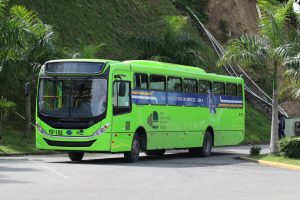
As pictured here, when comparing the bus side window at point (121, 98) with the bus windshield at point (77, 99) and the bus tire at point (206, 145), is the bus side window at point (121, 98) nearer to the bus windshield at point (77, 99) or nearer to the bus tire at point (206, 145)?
the bus windshield at point (77, 99)

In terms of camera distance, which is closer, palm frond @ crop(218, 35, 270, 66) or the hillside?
palm frond @ crop(218, 35, 270, 66)

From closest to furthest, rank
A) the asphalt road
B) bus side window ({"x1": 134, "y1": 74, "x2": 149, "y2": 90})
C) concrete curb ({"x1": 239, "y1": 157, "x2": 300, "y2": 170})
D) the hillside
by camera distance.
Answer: the asphalt road < concrete curb ({"x1": 239, "y1": 157, "x2": 300, "y2": 170}) < bus side window ({"x1": 134, "y1": 74, "x2": 149, "y2": 90}) < the hillside

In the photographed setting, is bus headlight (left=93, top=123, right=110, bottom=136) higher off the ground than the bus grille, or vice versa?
bus headlight (left=93, top=123, right=110, bottom=136)

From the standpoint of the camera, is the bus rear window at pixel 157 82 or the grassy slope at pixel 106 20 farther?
the grassy slope at pixel 106 20

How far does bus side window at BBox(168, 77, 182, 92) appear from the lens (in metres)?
28.0

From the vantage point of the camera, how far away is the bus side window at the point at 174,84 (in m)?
28.0

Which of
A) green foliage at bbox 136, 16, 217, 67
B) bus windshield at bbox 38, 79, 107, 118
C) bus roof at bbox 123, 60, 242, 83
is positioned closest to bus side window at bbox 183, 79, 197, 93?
bus roof at bbox 123, 60, 242, 83

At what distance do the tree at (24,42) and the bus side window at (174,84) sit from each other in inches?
261

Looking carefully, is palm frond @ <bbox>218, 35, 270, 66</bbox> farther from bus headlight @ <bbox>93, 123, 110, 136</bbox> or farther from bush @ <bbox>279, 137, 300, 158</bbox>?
bus headlight @ <bbox>93, 123, 110, 136</bbox>

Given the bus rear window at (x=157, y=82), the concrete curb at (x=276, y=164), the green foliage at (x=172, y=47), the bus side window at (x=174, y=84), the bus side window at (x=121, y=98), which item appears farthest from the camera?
the green foliage at (x=172, y=47)

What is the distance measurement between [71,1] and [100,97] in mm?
31246

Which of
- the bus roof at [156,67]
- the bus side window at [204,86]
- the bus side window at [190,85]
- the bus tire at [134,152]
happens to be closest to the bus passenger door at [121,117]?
the bus tire at [134,152]

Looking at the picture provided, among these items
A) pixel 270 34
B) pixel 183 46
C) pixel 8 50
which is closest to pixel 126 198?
pixel 270 34

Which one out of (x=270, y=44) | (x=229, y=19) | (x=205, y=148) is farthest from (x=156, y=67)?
(x=229, y=19)
